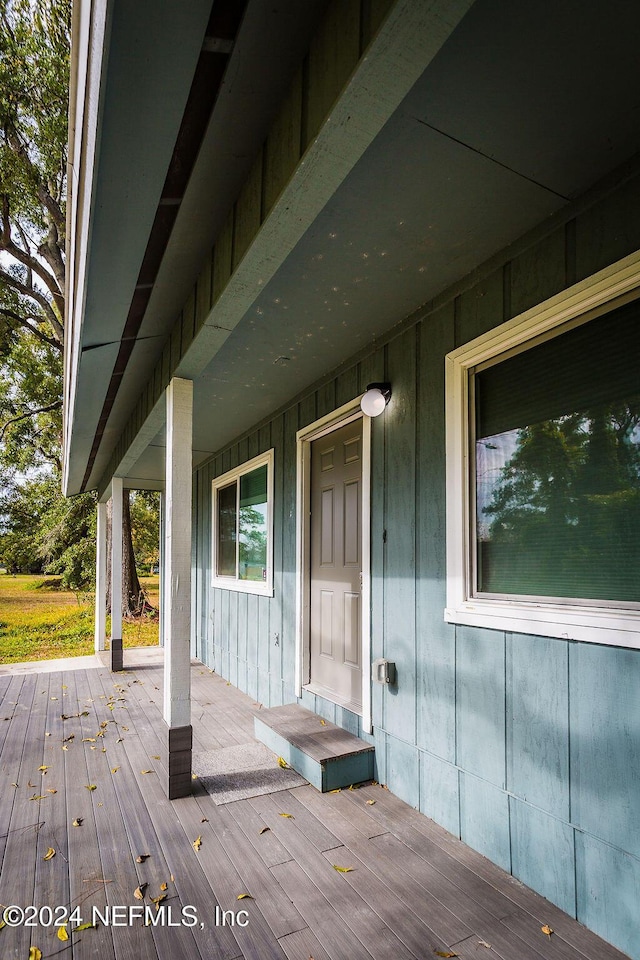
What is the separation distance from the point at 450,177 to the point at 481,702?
2030 mm

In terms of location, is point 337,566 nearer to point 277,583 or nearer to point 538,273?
point 277,583

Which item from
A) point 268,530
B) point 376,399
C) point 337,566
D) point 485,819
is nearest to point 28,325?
point 268,530

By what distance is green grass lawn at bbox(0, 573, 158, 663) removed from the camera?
998 centimetres

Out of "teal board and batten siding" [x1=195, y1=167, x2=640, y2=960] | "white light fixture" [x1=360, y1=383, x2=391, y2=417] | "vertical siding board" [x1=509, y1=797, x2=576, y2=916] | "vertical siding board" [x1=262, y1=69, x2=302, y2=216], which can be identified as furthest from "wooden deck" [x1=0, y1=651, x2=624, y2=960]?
"vertical siding board" [x1=262, y1=69, x2=302, y2=216]

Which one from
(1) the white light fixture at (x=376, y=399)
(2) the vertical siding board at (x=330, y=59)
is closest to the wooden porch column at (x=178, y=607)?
(1) the white light fixture at (x=376, y=399)

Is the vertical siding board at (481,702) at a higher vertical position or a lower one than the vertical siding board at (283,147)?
lower

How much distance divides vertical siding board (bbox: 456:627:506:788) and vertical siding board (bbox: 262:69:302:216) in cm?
184

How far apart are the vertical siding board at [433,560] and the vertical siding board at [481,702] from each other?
6 centimetres

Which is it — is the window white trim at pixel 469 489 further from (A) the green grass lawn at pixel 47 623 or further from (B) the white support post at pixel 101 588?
(A) the green grass lawn at pixel 47 623

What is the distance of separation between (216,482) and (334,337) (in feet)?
12.0

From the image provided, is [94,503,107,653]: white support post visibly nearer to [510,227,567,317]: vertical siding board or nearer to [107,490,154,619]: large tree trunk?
[107,490,154,619]: large tree trunk

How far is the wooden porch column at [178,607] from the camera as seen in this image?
2.94m

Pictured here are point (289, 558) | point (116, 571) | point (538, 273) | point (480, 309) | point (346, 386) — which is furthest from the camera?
point (116, 571)

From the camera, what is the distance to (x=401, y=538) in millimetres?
2975
